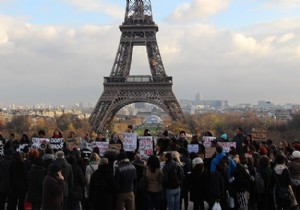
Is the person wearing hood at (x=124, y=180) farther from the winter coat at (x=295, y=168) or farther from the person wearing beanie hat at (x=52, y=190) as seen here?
the winter coat at (x=295, y=168)

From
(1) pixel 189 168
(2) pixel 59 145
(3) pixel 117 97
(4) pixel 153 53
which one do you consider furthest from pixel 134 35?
(1) pixel 189 168

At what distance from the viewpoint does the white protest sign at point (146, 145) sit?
14.4 meters

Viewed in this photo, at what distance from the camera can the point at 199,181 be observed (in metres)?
10.7

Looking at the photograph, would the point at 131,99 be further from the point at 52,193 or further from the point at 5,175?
the point at 52,193

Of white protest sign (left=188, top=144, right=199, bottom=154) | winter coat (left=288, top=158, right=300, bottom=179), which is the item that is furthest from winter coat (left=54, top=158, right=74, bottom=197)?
winter coat (left=288, top=158, right=300, bottom=179)

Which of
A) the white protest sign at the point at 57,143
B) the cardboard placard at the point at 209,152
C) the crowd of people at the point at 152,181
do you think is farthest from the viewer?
the white protest sign at the point at 57,143

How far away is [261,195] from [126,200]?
123 inches

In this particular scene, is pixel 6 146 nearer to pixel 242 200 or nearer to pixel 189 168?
pixel 189 168

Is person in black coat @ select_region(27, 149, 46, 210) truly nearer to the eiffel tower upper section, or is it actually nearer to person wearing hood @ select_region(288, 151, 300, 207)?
person wearing hood @ select_region(288, 151, 300, 207)

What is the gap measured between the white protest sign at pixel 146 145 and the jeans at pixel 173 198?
384 centimetres

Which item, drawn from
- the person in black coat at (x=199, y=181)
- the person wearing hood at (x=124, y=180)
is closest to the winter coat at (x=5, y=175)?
the person wearing hood at (x=124, y=180)

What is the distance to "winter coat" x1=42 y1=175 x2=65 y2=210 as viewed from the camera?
28.8 ft

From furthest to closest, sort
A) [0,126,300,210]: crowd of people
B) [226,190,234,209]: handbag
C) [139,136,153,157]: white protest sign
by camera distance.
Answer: [139,136,153,157]: white protest sign < [226,190,234,209]: handbag < [0,126,300,210]: crowd of people

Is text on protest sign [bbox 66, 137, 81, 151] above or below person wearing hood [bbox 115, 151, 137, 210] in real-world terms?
above
